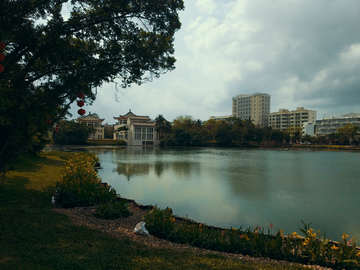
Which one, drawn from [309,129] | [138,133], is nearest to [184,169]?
[138,133]

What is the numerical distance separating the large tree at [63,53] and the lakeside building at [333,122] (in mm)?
81713

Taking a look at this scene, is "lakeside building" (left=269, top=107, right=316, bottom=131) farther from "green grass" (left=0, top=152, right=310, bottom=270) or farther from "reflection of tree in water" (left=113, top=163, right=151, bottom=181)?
"green grass" (left=0, top=152, right=310, bottom=270)

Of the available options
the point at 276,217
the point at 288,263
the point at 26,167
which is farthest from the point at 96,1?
the point at 26,167

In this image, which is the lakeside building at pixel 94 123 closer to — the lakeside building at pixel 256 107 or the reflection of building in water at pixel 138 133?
the reflection of building in water at pixel 138 133

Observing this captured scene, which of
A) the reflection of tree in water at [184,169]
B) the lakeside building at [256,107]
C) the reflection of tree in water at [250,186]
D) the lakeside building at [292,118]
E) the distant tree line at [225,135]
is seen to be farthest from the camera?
the lakeside building at [256,107]

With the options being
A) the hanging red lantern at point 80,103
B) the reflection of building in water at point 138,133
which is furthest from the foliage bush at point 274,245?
the reflection of building in water at point 138,133

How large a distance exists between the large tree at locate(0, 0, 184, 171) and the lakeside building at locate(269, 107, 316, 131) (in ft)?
300

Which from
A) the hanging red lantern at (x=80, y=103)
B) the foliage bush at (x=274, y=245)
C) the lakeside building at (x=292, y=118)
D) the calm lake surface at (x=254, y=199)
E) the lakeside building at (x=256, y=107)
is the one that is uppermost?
the lakeside building at (x=256, y=107)

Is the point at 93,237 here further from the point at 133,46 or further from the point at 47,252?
the point at 133,46

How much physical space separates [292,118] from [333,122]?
15.8 meters

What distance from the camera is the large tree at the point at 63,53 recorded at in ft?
14.7

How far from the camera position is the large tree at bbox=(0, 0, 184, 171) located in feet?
14.7

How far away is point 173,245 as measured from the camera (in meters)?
3.94

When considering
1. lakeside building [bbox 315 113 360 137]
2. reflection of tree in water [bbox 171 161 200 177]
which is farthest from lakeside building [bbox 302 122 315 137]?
reflection of tree in water [bbox 171 161 200 177]
